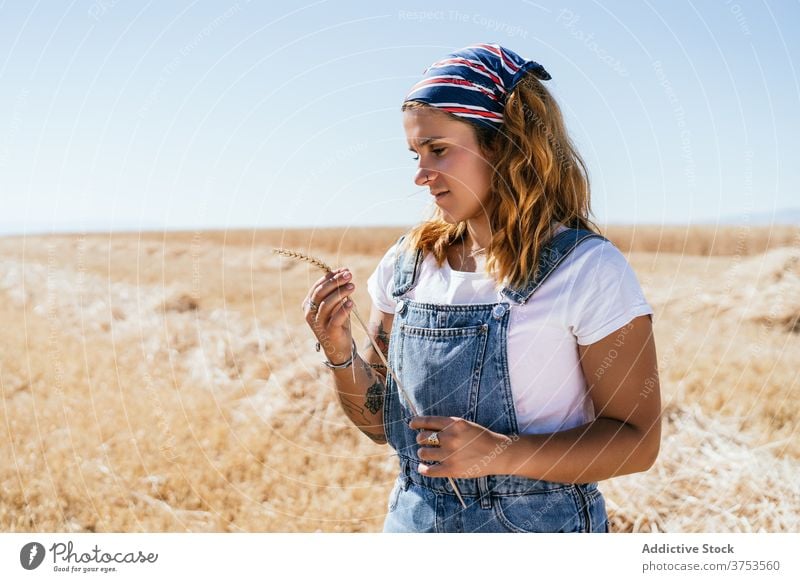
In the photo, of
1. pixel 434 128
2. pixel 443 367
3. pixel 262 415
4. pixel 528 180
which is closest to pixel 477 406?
pixel 443 367

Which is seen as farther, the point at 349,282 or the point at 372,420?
the point at 372,420

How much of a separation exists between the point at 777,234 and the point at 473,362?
5911mm

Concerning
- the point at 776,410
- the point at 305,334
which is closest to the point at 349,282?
the point at 776,410

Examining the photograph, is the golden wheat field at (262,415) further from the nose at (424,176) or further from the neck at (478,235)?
the nose at (424,176)

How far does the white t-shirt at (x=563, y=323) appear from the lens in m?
1.63

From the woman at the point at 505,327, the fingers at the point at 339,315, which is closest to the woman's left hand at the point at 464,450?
the woman at the point at 505,327

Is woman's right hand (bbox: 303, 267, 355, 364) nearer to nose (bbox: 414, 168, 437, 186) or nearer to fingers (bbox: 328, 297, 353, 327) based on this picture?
fingers (bbox: 328, 297, 353, 327)

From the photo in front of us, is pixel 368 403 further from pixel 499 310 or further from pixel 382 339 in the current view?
pixel 499 310

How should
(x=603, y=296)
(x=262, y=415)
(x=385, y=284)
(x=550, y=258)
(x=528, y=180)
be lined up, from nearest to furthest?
(x=603, y=296) → (x=550, y=258) → (x=528, y=180) → (x=385, y=284) → (x=262, y=415)

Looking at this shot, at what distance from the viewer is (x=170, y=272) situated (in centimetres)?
748

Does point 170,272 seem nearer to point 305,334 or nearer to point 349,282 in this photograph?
point 305,334

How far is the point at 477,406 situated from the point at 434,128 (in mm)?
654

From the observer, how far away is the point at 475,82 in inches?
71.2
